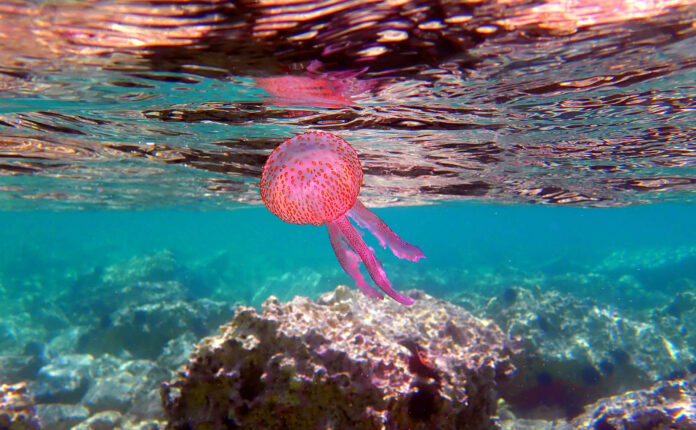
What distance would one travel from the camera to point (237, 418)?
4355 millimetres

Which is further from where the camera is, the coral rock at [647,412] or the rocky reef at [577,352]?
the rocky reef at [577,352]

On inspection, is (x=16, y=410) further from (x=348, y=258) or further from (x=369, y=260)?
(x=369, y=260)

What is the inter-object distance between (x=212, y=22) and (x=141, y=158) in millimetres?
8679

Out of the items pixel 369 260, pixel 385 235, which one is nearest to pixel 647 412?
pixel 385 235

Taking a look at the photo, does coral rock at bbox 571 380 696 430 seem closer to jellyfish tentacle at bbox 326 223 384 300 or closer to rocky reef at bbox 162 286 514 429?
rocky reef at bbox 162 286 514 429

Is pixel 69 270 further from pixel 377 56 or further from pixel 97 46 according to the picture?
pixel 377 56

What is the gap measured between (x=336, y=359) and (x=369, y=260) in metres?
2.31

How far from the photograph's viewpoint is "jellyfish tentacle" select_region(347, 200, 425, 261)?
3.40 meters

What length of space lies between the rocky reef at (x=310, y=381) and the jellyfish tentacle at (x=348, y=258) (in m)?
1.85

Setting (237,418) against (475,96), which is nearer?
(237,418)

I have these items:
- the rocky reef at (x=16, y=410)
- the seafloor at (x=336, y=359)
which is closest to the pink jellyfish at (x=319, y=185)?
the seafloor at (x=336, y=359)

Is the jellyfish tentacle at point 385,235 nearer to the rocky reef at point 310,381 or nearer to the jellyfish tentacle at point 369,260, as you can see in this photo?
the jellyfish tentacle at point 369,260

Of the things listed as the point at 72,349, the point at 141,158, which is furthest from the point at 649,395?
the point at 72,349

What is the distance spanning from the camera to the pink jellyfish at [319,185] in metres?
2.91
